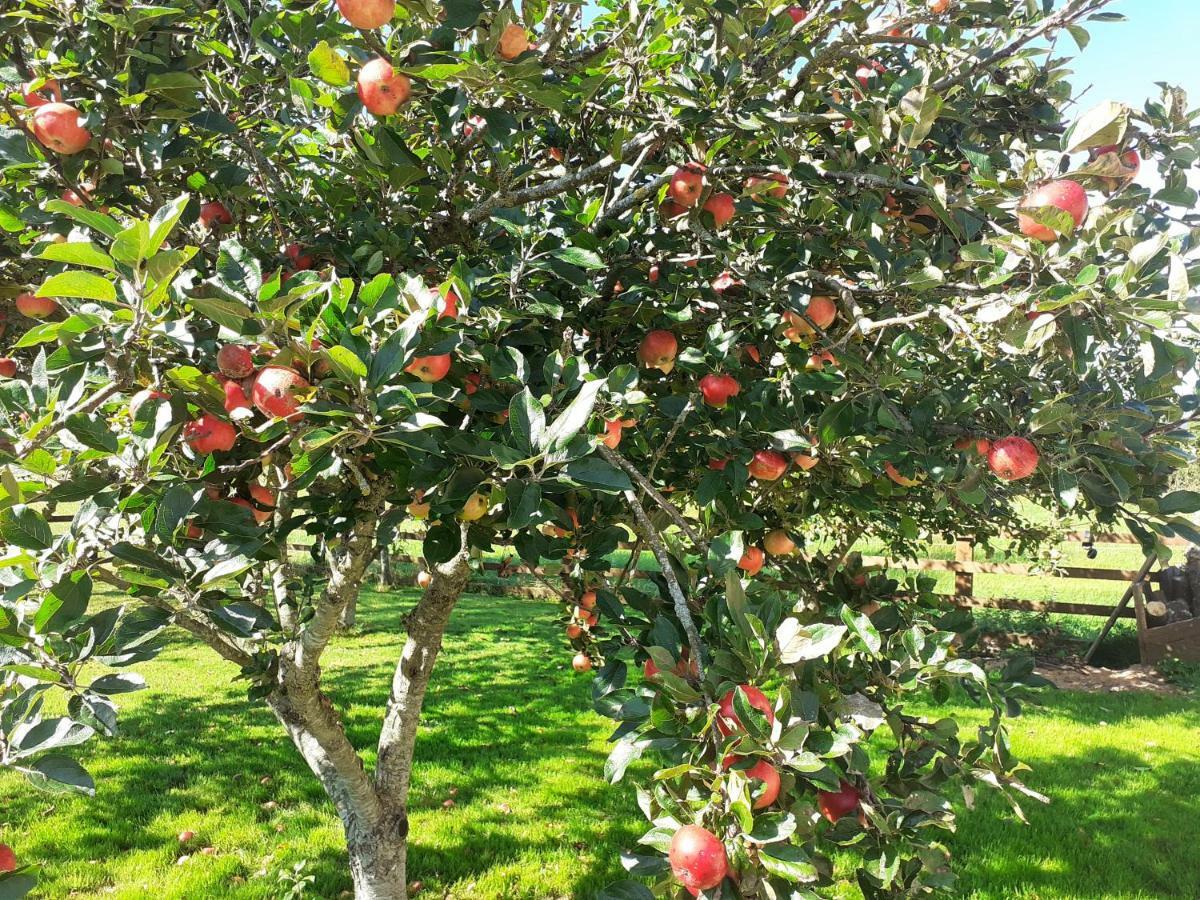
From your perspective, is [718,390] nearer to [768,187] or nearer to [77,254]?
[768,187]

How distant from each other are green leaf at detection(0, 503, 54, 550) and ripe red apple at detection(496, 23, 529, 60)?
1373mm

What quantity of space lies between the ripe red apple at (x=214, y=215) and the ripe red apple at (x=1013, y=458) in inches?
91.6

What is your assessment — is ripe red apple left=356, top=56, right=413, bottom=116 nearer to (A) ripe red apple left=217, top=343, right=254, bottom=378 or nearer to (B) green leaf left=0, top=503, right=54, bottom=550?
(A) ripe red apple left=217, top=343, right=254, bottom=378

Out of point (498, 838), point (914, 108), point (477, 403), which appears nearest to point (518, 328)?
point (477, 403)

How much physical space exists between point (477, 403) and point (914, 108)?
1236 mm

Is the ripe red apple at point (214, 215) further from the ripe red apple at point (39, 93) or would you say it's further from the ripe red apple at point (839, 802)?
the ripe red apple at point (839, 802)

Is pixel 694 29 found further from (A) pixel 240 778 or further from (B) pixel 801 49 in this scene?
(A) pixel 240 778

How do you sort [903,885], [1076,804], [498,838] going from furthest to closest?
[1076,804], [498,838], [903,885]

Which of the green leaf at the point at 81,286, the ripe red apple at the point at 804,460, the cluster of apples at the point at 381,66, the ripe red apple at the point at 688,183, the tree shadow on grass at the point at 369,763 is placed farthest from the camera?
the tree shadow on grass at the point at 369,763

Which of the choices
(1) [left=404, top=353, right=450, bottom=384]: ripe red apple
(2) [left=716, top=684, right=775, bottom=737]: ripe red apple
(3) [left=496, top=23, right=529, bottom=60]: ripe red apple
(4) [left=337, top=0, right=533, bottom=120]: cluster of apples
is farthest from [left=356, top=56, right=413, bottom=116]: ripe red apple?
(2) [left=716, top=684, right=775, bottom=737]: ripe red apple

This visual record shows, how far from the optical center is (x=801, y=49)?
217cm

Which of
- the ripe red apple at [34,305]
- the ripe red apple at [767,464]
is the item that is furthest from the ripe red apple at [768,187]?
the ripe red apple at [34,305]

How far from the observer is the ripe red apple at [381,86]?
65.4 inches

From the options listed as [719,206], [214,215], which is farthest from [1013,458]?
[214,215]
